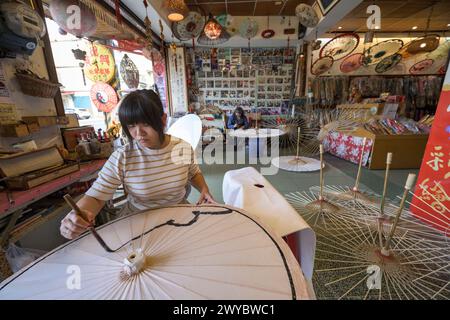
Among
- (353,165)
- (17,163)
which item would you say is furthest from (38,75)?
(353,165)

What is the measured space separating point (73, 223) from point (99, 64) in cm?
267

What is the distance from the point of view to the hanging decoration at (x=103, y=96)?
280cm

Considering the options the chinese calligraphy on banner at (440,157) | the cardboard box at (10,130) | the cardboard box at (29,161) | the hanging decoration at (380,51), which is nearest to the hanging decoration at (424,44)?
the hanging decoration at (380,51)

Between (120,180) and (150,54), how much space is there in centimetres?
355

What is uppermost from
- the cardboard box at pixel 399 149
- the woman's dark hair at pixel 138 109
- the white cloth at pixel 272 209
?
the woman's dark hair at pixel 138 109

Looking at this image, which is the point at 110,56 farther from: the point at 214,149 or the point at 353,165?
the point at 353,165

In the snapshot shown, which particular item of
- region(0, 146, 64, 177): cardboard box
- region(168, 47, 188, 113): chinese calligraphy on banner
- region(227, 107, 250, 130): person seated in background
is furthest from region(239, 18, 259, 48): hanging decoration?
region(0, 146, 64, 177): cardboard box

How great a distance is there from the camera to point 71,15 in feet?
5.09

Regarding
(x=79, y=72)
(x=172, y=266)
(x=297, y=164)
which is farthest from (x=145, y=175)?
(x=297, y=164)

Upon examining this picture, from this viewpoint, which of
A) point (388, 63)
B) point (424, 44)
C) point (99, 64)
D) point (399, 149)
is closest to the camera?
point (99, 64)

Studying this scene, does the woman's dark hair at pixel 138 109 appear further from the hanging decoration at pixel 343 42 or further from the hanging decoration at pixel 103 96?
the hanging decoration at pixel 343 42

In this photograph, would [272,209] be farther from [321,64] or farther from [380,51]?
[380,51]

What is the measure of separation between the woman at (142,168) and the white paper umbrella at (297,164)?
2.82 meters

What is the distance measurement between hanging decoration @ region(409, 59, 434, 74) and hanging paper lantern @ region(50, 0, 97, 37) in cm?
905
